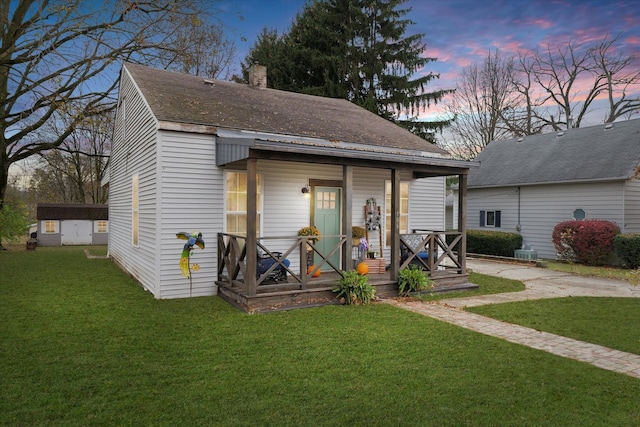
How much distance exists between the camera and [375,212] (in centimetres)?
1042

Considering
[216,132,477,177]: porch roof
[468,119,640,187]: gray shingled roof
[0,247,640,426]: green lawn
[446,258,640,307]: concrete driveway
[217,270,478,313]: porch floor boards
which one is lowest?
[446,258,640,307]: concrete driveway

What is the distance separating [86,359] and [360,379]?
10.1 ft

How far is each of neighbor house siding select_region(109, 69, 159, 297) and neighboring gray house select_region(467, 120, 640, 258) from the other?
14.4 m

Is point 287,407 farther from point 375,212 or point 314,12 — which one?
point 314,12

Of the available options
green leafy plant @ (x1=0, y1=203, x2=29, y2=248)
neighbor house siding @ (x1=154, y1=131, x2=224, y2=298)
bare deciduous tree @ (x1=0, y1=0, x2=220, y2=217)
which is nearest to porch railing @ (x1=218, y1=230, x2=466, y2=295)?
neighbor house siding @ (x1=154, y1=131, x2=224, y2=298)

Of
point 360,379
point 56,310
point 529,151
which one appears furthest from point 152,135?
A: point 529,151

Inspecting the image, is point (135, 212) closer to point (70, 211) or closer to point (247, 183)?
point (247, 183)

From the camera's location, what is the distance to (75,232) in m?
21.9

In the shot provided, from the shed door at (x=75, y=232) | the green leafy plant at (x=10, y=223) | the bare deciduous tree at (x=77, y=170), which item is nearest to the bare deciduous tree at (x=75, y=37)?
the green leafy plant at (x=10, y=223)

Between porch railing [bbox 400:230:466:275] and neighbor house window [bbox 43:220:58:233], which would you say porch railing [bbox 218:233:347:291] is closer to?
porch railing [bbox 400:230:466:275]

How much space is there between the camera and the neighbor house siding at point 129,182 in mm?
8422

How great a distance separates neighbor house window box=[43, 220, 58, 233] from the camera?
69.6 ft

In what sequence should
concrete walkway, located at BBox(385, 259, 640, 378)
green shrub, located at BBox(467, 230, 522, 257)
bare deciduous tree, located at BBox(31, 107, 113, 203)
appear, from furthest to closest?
bare deciduous tree, located at BBox(31, 107, 113, 203), green shrub, located at BBox(467, 230, 522, 257), concrete walkway, located at BBox(385, 259, 640, 378)

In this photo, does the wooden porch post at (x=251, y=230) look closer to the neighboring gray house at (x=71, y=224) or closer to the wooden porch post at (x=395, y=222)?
the wooden porch post at (x=395, y=222)
